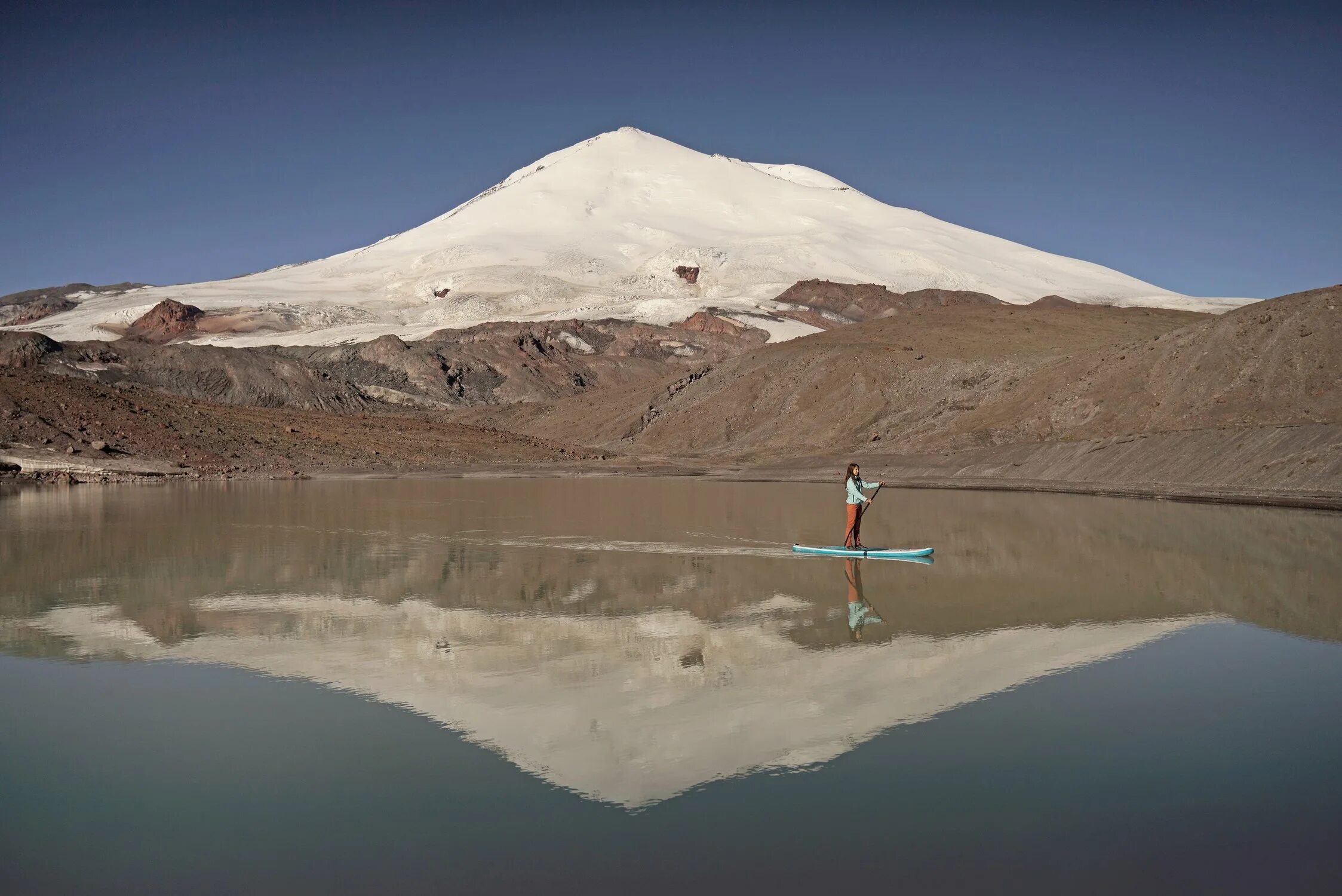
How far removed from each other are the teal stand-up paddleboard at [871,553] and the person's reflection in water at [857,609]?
1.07 m

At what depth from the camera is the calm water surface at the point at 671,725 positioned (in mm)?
5227

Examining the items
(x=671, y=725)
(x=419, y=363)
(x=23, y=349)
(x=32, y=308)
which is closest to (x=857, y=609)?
(x=671, y=725)

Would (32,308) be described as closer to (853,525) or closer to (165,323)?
(165,323)

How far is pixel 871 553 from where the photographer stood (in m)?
16.9

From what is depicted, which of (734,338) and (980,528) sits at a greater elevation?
(734,338)

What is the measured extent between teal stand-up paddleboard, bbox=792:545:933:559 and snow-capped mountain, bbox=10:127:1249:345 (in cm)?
10426

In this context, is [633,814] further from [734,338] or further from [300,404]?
[734,338]

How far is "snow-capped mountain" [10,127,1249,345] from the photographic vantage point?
14450 centimetres

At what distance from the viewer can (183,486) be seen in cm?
4034

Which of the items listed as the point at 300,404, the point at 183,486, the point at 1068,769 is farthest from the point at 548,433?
the point at 1068,769

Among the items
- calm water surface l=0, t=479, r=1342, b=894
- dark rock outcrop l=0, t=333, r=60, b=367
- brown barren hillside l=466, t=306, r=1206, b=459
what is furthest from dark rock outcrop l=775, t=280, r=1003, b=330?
calm water surface l=0, t=479, r=1342, b=894

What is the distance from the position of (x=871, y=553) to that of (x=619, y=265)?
149848mm

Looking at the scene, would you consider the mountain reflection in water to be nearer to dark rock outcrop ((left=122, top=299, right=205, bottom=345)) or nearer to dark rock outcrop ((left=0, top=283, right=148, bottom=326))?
dark rock outcrop ((left=122, top=299, right=205, bottom=345))

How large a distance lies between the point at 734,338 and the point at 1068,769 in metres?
107
